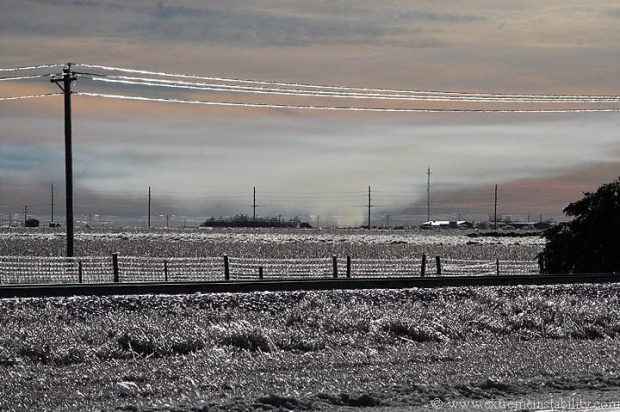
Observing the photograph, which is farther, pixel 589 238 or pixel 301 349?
pixel 589 238

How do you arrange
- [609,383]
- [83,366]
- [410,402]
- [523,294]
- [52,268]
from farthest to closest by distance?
[52,268] → [523,294] → [83,366] → [609,383] → [410,402]

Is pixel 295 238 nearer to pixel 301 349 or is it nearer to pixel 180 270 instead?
pixel 180 270

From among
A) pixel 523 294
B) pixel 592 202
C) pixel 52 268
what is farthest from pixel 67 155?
pixel 523 294

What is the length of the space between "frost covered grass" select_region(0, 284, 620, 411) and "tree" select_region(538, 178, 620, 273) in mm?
17540

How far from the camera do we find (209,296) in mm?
22500

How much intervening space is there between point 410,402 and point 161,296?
11.1m

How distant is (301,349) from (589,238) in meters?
28.2

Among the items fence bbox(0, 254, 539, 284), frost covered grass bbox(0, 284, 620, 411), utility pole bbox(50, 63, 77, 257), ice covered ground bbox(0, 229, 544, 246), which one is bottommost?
ice covered ground bbox(0, 229, 544, 246)

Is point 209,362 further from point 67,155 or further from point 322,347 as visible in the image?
point 67,155

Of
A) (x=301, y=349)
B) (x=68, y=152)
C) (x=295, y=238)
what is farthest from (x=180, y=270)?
(x=295, y=238)

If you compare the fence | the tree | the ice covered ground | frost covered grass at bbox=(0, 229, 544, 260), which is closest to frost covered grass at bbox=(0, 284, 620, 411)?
the fence

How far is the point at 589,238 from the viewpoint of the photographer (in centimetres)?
4297

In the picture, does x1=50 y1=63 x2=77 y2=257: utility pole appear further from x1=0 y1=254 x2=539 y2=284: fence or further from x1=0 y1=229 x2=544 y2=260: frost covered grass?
x1=0 y1=229 x2=544 y2=260: frost covered grass

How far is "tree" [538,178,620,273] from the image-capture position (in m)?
42.0
